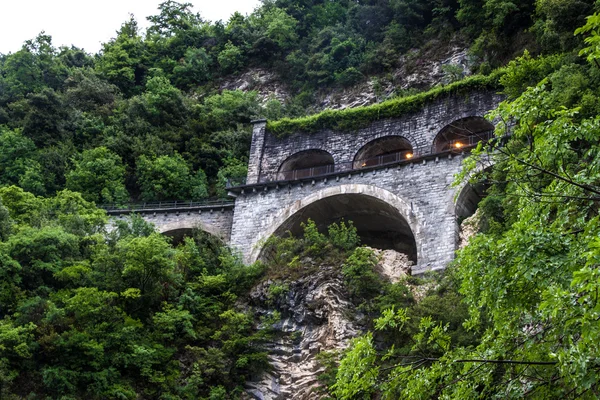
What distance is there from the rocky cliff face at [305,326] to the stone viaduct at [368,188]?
152 inches

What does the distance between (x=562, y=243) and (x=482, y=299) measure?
1052 millimetres

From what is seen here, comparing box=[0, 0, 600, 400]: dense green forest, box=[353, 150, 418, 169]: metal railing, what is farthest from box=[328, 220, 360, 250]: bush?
box=[353, 150, 418, 169]: metal railing

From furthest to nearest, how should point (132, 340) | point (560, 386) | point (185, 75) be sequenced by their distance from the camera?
1. point (185, 75)
2. point (132, 340)
3. point (560, 386)

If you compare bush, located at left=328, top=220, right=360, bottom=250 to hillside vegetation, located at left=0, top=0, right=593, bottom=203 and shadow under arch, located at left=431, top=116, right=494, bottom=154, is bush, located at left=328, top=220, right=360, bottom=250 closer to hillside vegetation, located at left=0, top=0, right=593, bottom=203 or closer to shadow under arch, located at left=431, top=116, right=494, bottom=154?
shadow under arch, located at left=431, top=116, right=494, bottom=154

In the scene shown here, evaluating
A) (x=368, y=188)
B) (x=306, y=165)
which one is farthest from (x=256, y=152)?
(x=368, y=188)

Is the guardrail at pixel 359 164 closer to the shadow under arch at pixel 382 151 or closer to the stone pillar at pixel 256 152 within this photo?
the shadow under arch at pixel 382 151

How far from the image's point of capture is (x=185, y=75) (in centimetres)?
4300

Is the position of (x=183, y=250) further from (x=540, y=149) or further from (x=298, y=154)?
(x=540, y=149)

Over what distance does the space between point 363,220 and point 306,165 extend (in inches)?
187

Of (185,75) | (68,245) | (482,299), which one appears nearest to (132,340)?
(68,245)

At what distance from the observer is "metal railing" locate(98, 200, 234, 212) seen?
2989 centimetres

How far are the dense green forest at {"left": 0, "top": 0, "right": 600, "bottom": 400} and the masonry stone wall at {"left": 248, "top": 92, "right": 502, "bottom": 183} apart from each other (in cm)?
77

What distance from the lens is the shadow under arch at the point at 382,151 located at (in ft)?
92.5

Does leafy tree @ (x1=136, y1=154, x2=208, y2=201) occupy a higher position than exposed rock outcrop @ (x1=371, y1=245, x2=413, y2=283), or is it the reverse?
leafy tree @ (x1=136, y1=154, x2=208, y2=201)
